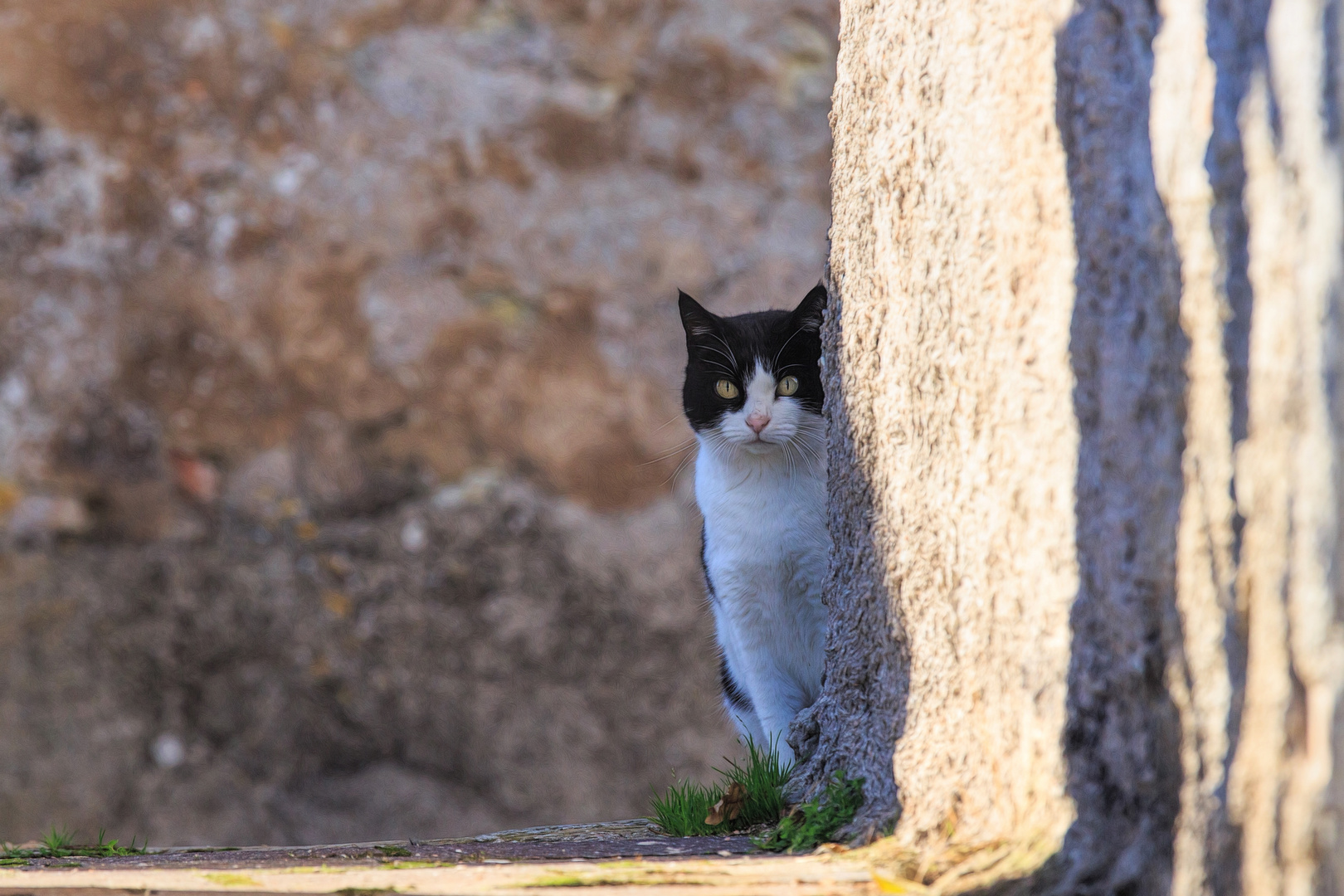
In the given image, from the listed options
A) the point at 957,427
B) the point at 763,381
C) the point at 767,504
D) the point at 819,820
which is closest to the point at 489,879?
the point at 819,820

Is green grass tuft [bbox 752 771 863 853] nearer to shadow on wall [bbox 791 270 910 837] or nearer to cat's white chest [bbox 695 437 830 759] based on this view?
shadow on wall [bbox 791 270 910 837]

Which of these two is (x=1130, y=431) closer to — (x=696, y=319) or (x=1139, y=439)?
(x=1139, y=439)

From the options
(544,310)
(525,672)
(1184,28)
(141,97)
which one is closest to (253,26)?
(141,97)

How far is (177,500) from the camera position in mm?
4176

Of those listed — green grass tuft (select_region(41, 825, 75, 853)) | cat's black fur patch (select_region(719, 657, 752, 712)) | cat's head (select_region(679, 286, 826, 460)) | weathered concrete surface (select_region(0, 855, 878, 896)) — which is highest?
cat's head (select_region(679, 286, 826, 460))

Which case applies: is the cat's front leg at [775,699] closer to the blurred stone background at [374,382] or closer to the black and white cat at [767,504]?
the black and white cat at [767,504]

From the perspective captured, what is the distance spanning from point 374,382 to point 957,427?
3315mm

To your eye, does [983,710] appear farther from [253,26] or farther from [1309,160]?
[253,26]

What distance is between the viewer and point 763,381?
2.40 metres

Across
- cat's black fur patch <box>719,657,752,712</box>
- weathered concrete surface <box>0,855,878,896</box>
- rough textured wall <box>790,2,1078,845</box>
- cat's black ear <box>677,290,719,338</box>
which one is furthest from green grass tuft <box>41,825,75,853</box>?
cat's black ear <box>677,290,719,338</box>

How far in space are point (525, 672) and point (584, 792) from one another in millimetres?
505

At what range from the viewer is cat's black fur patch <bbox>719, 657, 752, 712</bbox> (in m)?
2.53

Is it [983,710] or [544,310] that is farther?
[544,310]

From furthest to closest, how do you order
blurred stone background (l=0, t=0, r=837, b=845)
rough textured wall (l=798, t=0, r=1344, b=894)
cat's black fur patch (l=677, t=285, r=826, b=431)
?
blurred stone background (l=0, t=0, r=837, b=845) → cat's black fur patch (l=677, t=285, r=826, b=431) → rough textured wall (l=798, t=0, r=1344, b=894)
